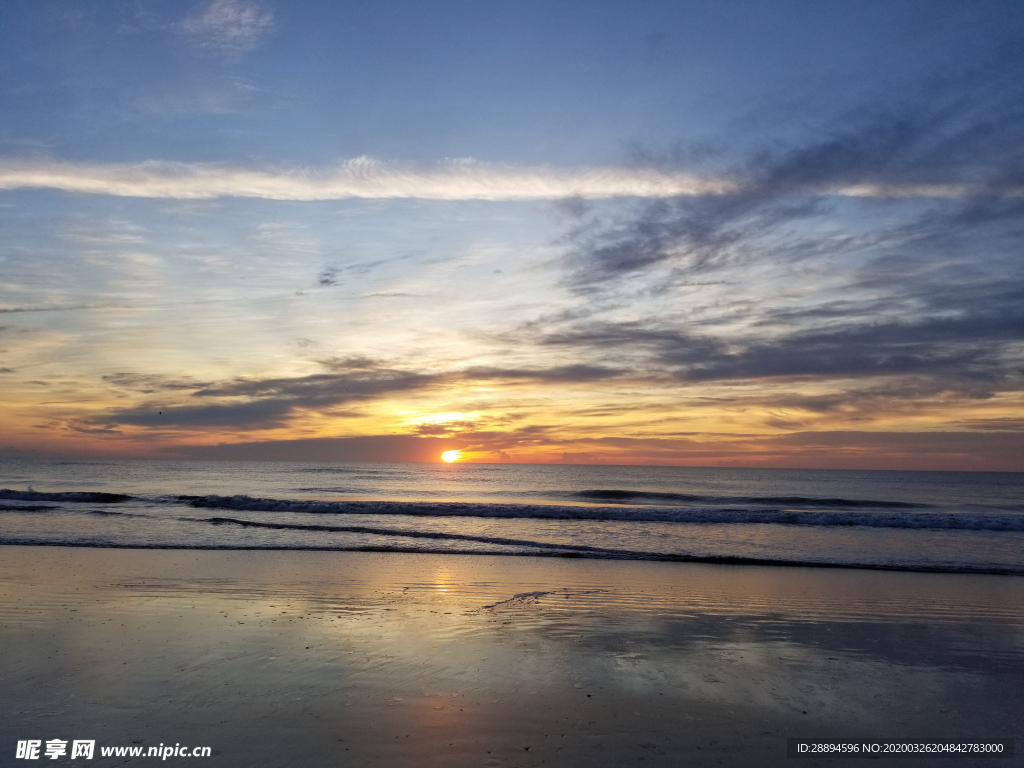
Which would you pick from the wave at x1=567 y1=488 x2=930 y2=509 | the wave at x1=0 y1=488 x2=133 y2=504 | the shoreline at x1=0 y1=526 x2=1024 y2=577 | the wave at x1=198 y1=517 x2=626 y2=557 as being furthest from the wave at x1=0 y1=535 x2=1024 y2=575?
the wave at x1=567 y1=488 x2=930 y2=509

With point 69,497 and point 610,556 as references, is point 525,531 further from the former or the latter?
point 69,497

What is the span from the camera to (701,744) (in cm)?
598

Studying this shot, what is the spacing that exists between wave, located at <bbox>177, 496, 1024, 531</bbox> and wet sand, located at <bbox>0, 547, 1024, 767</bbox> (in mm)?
15620

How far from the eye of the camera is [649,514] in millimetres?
31641

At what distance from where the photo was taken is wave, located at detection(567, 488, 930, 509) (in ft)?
153

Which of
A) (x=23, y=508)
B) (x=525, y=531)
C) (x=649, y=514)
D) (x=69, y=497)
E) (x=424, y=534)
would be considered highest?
(x=69, y=497)

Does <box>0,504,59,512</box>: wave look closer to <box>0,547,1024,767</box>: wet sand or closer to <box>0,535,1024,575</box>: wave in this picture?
<box>0,535,1024,575</box>: wave

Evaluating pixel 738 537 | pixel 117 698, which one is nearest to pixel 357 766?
pixel 117 698

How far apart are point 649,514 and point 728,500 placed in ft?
69.5

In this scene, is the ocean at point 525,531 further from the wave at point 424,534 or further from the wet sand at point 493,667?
the wet sand at point 493,667

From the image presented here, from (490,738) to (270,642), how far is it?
4.28m

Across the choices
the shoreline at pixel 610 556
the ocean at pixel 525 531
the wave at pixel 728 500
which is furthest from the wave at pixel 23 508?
the wave at pixel 728 500

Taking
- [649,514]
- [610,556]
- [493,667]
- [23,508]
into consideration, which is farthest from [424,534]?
[23,508]

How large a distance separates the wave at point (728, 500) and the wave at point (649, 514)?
14979mm
